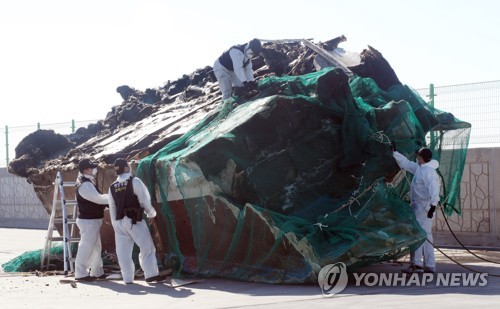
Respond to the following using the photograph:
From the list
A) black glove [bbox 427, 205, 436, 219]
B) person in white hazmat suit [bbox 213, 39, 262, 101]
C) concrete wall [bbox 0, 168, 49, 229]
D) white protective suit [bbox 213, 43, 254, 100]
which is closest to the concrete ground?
black glove [bbox 427, 205, 436, 219]

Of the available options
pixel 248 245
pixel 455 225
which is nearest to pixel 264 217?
pixel 248 245

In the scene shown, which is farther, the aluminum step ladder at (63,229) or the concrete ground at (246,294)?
the aluminum step ladder at (63,229)

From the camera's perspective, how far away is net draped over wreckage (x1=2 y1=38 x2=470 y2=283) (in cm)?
1053

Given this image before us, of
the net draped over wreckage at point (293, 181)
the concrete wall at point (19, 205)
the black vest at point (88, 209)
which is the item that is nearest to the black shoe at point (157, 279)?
the net draped over wreckage at point (293, 181)

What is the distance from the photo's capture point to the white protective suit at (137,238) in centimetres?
1155

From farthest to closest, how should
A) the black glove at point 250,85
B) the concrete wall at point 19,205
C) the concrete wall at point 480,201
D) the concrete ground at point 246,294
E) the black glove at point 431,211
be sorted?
the concrete wall at point 19,205
the concrete wall at point 480,201
the black glove at point 250,85
the black glove at point 431,211
the concrete ground at point 246,294

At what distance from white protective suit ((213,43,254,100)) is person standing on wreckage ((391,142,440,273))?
2.78 metres

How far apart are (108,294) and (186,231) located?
1.70 metres

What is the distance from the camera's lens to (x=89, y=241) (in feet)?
40.3

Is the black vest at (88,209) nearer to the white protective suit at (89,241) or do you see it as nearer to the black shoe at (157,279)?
the white protective suit at (89,241)

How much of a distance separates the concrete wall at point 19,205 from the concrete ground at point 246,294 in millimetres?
15746

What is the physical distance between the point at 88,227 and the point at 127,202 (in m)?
1.10

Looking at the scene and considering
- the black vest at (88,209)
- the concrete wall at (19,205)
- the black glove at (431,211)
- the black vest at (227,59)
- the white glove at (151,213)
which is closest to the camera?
the black glove at (431,211)

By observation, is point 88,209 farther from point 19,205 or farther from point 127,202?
point 19,205
